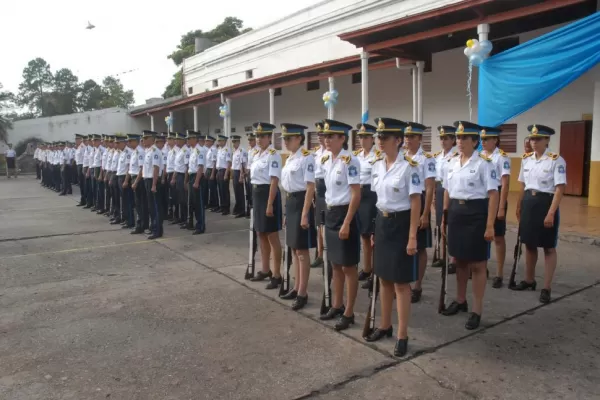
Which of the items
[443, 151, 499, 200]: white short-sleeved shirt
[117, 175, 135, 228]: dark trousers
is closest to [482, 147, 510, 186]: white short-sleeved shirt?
[443, 151, 499, 200]: white short-sleeved shirt

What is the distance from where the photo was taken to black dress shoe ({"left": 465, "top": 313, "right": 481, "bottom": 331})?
13.5 feet

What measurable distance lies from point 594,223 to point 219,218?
23.2 feet

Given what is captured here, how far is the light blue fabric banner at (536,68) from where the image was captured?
648 centimetres

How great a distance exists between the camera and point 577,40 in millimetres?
6555

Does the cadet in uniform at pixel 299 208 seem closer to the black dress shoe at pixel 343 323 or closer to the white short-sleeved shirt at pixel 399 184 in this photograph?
the black dress shoe at pixel 343 323

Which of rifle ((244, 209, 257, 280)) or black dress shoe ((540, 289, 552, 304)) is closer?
black dress shoe ((540, 289, 552, 304))

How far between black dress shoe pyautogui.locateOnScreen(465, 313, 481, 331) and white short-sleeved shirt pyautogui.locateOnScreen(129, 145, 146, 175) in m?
6.24

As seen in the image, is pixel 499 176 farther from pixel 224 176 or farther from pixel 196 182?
pixel 224 176

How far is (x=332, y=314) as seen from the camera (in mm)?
4402

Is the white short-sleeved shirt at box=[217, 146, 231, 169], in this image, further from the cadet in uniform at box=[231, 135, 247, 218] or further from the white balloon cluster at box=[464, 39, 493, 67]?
the white balloon cluster at box=[464, 39, 493, 67]

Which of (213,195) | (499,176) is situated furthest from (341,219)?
(213,195)

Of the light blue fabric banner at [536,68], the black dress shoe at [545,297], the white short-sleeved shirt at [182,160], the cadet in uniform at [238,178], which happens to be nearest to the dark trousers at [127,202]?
the white short-sleeved shirt at [182,160]

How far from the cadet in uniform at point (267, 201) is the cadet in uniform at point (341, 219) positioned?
1070 millimetres

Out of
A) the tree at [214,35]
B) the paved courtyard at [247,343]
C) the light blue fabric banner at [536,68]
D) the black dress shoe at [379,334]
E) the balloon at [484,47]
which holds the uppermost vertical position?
the tree at [214,35]
